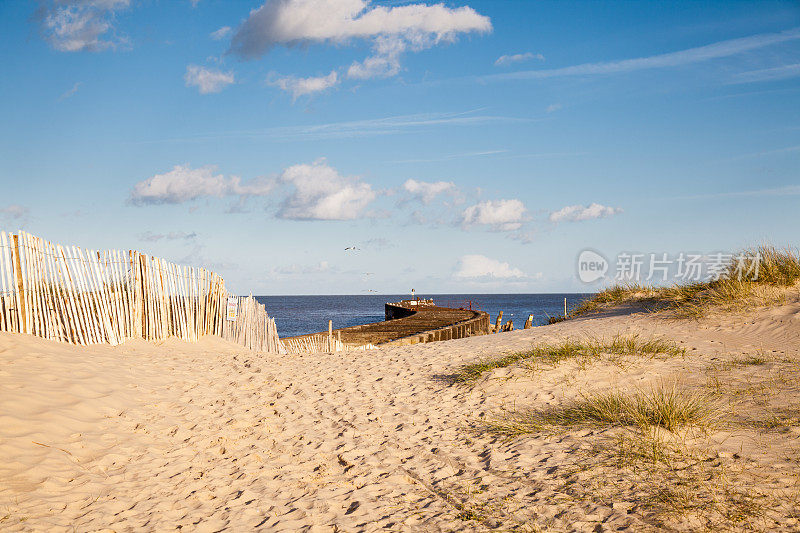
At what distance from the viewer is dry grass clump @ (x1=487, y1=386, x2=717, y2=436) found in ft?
15.3

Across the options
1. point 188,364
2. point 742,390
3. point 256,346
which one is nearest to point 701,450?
point 742,390

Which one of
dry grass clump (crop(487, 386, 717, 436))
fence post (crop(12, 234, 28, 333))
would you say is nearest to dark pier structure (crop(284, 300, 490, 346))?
fence post (crop(12, 234, 28, 333))

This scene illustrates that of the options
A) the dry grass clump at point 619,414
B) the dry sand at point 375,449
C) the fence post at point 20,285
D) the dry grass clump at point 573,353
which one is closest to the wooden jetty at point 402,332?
the dry sand at point 375,449

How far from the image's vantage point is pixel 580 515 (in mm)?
3537

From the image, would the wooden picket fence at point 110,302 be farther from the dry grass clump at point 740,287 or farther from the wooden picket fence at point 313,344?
the dry grass clump at point 740,287

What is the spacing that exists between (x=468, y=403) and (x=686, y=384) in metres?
2.48

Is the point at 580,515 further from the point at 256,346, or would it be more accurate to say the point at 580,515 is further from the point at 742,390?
the point at 256,346

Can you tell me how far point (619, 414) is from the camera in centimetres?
498

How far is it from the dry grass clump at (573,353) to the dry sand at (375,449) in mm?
202

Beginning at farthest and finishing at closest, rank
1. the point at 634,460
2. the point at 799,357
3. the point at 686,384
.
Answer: the point at 799,357 < the point at 686,384 < the point at 634,460

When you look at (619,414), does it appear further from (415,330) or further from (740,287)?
(415,330)

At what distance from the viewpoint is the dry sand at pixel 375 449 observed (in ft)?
12.2

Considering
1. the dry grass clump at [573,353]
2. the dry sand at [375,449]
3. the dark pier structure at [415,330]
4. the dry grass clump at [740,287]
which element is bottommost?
the dark pier structure at [415,330]

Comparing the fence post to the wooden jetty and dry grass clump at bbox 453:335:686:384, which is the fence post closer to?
dry grass clump at bbox 453:335:686:384
